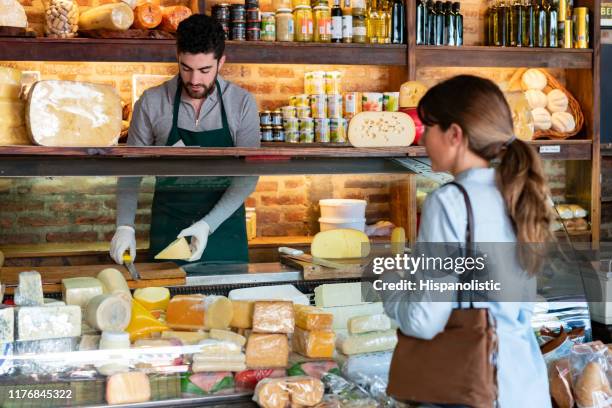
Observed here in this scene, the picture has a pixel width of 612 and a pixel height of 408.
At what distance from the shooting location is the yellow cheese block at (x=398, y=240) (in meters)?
2.74

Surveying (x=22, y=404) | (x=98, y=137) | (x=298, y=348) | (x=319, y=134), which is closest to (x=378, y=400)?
(x=298, y=348)

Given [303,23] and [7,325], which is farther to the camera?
[303,23]

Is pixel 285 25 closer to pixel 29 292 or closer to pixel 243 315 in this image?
pixel 243 315

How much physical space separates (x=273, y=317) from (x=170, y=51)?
263 cm

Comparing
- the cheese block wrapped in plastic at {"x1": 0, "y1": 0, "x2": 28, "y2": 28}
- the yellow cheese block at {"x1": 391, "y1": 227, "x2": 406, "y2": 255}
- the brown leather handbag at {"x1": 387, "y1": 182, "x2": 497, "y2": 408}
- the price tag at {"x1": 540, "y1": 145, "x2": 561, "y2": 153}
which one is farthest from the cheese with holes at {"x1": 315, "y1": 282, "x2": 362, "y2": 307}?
the price tag at {"x1": 540, "y1": 145, "x2": 561, "y2": 153}

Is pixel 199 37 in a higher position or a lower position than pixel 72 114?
higher

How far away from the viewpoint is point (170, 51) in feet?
14.8

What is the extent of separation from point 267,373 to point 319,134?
2.62 m

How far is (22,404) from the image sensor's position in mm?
2057

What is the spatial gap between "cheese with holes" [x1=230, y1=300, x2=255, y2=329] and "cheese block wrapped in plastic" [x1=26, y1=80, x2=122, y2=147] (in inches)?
24.9

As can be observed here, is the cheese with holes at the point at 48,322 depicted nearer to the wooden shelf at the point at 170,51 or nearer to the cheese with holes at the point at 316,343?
the cheese with holes at the point at 316,343

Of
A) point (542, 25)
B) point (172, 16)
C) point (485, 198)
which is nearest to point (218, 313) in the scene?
point (485, 198)

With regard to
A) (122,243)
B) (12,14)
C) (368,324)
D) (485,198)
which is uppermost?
(12,14)

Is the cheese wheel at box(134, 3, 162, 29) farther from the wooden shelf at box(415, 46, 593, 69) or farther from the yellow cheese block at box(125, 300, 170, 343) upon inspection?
the yellow cheese block at box(125, 300, 170, 343)
